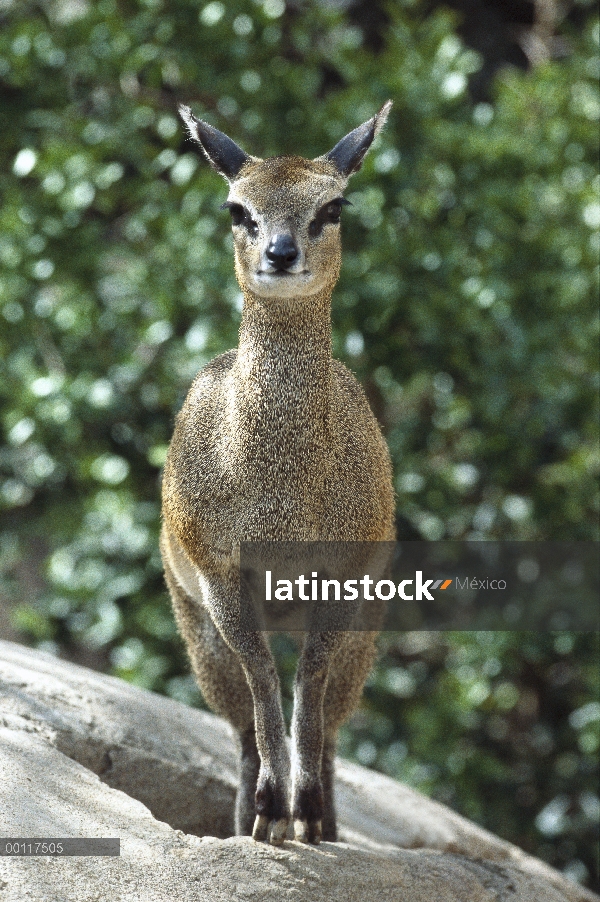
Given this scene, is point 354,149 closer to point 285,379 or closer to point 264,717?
point 285,379

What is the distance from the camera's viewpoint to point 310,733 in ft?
11.6

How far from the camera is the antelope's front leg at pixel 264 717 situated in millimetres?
3430

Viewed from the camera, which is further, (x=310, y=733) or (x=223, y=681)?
(x=223, y=681)

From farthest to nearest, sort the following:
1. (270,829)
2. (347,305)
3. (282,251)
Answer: (347,305), (270,829), (282,251)

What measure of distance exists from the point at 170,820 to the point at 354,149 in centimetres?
266

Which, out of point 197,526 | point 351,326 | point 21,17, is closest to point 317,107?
point 351,326

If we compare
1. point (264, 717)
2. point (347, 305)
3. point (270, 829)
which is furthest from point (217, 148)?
point (347, 305)

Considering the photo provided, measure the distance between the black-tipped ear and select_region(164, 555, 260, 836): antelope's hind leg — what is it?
1.46 meters

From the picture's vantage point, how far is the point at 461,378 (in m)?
6.45

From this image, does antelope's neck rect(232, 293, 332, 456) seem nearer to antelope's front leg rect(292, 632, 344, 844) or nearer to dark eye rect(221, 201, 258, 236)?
dark eye rect(221, 201, 258, 236)

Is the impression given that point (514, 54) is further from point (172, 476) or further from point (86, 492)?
point (172, 476)

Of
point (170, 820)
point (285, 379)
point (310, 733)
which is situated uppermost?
point (285, 379)

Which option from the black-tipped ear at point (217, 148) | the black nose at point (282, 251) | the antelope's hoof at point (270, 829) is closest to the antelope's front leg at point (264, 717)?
the antelope's hoof at point (270, 829)

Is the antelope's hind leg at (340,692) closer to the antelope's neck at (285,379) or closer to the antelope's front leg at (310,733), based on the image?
the antelope's front leg at (310,733)
